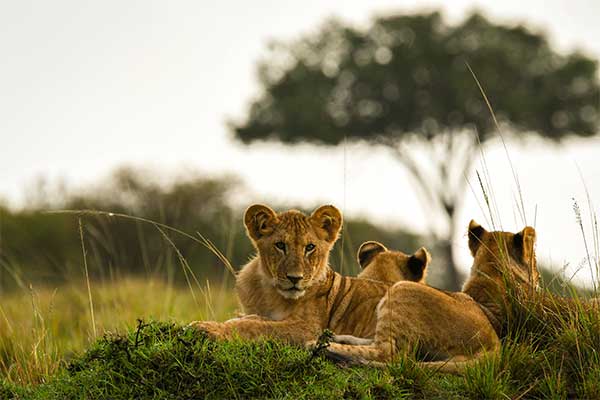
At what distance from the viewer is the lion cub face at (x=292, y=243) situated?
676 centimetres

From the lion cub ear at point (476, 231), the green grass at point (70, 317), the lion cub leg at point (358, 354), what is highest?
the lion cub ear at point (476, 231)

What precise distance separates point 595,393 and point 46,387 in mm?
3397

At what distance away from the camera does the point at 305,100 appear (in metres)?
25.5

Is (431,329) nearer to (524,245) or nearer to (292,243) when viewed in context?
(292,243)

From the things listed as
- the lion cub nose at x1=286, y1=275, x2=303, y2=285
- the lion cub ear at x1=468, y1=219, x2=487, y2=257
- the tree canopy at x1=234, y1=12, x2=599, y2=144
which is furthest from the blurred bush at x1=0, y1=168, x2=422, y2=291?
the lion cub nose at x1=286, y1=275, x2=303, y2=285

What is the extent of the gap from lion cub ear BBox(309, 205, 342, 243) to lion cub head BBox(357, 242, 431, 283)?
0.62 m

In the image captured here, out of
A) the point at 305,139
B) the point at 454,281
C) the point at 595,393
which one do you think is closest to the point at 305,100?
the point at 305,139

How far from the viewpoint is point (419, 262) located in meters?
7.59

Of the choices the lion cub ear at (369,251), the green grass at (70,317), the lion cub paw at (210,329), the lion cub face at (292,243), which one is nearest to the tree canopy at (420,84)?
the green grass at (70,317)

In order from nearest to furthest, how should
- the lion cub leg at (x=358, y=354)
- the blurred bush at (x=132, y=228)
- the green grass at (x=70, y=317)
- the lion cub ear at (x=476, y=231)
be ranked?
the lion cub leg at (x=358, y=354) < the lion cub ear at (x=476, y=231) < the green grass at (x=70, y=317) < the blurred bush at (x=132, y=228)

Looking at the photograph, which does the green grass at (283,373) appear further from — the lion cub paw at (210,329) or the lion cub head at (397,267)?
the lion cub head at (397,267)

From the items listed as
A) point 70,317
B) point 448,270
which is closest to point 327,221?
point 70,317

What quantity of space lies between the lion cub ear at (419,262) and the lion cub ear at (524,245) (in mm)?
658

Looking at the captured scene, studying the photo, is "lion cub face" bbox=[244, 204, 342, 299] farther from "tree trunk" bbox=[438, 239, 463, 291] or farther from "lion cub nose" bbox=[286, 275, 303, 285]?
"tree trunk" bbox=[438, 239, 463, 291]
